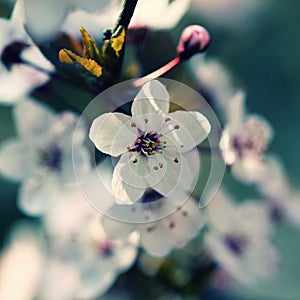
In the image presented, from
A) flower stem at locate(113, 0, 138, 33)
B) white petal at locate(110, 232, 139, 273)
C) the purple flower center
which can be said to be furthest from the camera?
the purple flower center

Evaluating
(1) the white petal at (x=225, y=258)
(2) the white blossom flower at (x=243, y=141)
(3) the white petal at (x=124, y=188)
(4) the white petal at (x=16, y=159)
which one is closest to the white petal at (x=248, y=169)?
(2) the white blossom flower at (x=243, y=141)

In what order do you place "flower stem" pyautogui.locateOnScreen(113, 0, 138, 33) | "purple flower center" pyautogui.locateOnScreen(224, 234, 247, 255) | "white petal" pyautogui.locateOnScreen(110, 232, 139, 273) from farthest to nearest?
"purple flower center" pyautogui.locateOnScreen(224, 234, 247, 255) → "white petal" pyautogui.locateOnScreen(110, 232, 139, 273) → "flower stem" pyautogui.locateOnScreen(113, 0, 138, 33)

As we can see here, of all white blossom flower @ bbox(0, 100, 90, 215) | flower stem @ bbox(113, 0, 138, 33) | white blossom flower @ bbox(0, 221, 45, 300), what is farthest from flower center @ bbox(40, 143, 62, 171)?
flower stem @ bbox(113, 0, 138, 33)

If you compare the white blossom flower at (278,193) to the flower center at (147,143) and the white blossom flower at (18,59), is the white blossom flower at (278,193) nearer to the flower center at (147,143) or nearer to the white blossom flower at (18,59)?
the flower center at (147,143)

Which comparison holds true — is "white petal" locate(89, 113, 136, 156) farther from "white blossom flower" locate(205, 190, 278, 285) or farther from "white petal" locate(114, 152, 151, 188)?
"white blossom flower" locate(205, 190, 278, 285)

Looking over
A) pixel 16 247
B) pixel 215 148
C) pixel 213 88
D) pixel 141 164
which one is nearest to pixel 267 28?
pixel 213 88

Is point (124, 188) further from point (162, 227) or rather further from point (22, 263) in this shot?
point (22, 263)

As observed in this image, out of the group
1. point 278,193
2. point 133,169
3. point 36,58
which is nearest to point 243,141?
point 278,193

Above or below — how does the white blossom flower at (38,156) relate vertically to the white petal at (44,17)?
below
